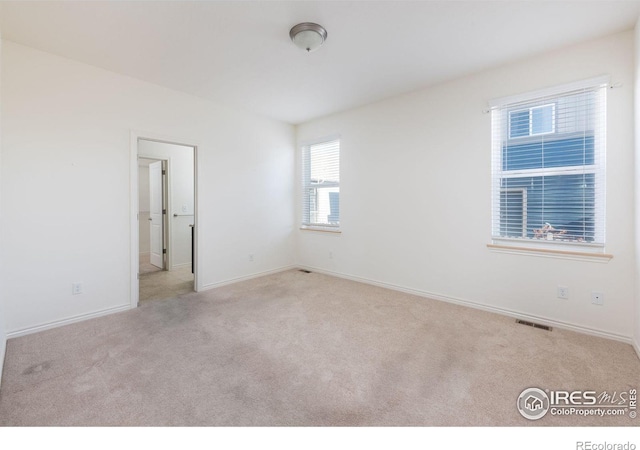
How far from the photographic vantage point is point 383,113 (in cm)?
399

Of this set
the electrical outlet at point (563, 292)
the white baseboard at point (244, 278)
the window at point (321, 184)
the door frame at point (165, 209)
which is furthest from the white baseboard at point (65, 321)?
the electrical outlet at point (563, 292)

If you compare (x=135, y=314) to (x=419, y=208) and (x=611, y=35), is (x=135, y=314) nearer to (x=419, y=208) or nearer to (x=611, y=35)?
(x=419, y=208)

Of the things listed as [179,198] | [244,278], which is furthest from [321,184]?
[179,198]

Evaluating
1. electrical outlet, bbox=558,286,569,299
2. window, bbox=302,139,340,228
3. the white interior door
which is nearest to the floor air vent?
electrical outlet, bbox=558,286,569,299

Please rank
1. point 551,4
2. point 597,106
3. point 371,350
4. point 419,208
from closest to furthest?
point 551,4 → point 371,350 → point 597,106 → point 419,208

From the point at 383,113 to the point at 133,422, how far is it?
13.3 ft

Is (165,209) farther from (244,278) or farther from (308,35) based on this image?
(308,35)

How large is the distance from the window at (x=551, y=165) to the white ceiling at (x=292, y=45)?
51 centimetres

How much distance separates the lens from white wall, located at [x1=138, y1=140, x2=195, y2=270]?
5.18 metres

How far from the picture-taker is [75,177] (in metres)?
2.90

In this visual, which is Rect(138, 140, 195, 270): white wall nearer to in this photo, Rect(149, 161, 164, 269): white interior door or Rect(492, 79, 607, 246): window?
Rect(149, 161, 164, 269): white interior door

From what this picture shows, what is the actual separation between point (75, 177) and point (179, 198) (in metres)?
2.46

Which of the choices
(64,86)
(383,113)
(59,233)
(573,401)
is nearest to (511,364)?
(573,401)

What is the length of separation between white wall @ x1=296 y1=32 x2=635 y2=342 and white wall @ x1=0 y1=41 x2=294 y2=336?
6.45ft
